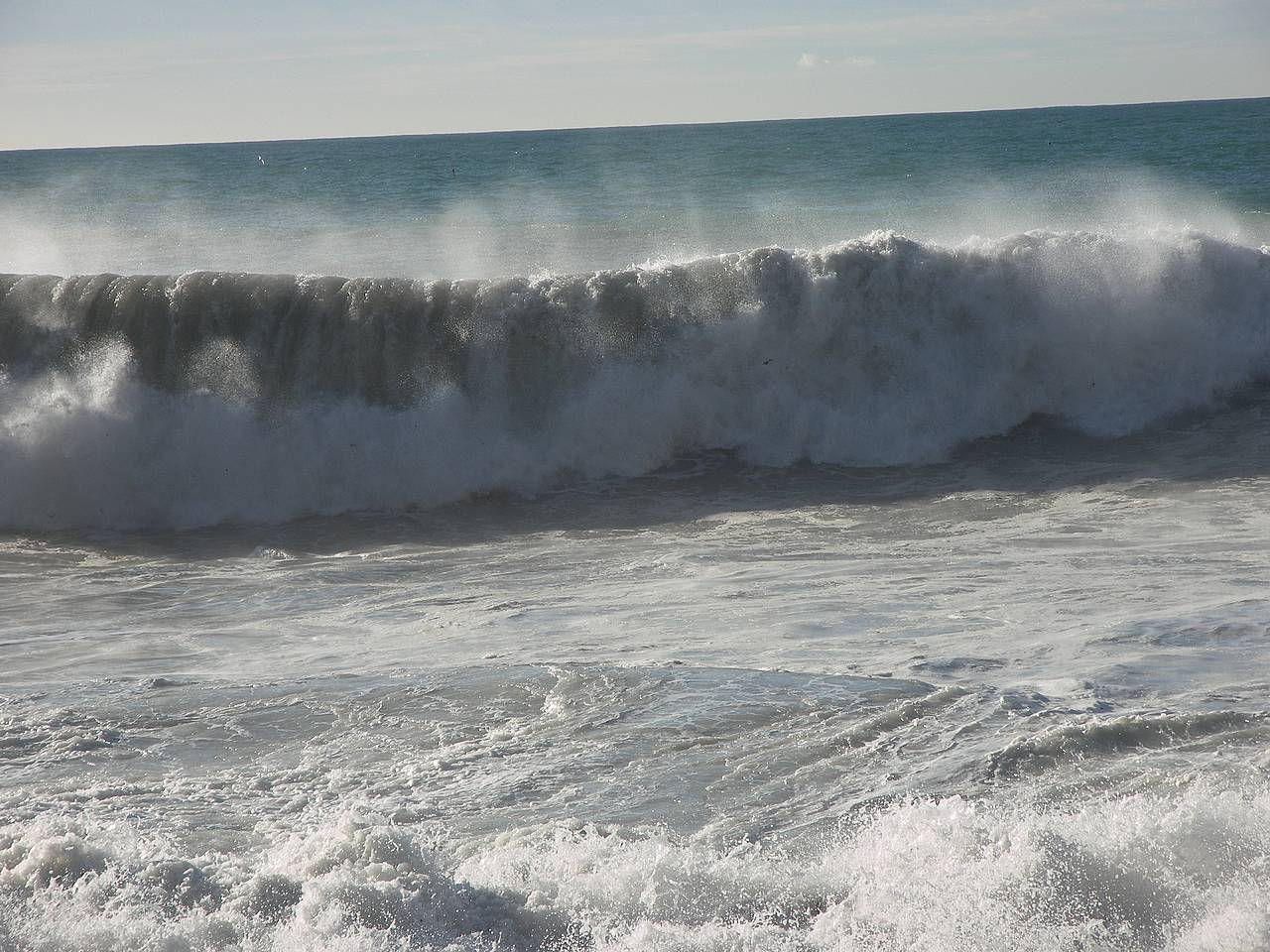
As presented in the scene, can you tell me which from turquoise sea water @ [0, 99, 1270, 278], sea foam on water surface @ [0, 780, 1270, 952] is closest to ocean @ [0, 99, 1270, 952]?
sea foam on water surface @ [0, 780, 1270, 952]

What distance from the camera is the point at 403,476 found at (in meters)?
10.9

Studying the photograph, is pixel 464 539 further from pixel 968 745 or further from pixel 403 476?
pixel 968 745

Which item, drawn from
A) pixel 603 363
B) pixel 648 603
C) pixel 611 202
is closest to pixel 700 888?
pixel 648 603

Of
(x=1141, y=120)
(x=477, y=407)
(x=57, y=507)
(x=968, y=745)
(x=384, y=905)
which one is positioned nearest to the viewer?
(x=384, y=905)

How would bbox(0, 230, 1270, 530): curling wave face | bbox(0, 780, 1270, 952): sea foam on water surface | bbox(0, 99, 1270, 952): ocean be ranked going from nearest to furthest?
bbox(0, 780, 1270, 952): sea foam on water surface → bbox(0, 99, 1270, 952): ocean → bbox(0, 230, 1270, 530): curling wave face

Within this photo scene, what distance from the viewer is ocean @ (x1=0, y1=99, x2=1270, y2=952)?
3.85m

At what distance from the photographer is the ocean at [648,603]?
385 cm

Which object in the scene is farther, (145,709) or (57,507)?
(57,507)

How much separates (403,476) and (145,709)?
17.4 ft

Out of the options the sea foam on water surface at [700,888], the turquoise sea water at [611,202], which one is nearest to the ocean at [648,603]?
the sea foam on water surface at [700,888]

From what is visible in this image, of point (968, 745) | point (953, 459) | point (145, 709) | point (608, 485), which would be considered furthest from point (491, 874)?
point (953, 459)

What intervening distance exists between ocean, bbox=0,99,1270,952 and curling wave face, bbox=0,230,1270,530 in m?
0.04

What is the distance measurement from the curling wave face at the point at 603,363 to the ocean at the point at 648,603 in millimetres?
41

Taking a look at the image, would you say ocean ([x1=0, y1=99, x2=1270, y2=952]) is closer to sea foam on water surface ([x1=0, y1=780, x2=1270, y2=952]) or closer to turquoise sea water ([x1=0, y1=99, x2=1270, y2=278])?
sea foam on water surface ([x1=0, y1=780, x2=1270, y2=952])
